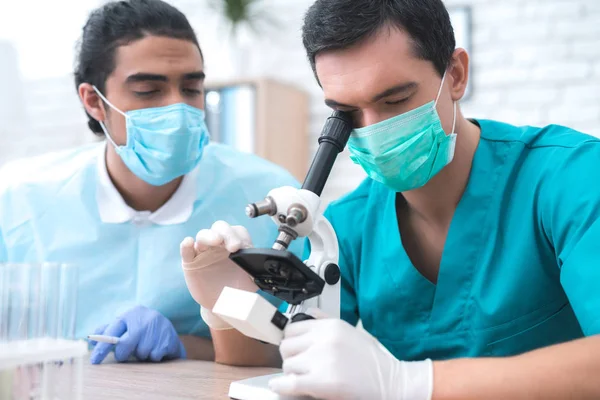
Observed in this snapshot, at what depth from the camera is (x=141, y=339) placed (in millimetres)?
1521

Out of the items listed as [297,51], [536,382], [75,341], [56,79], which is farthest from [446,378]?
[56,79]

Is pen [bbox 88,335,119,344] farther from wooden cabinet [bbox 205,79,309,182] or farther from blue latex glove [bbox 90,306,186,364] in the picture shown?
wooden cabinet [bbox 205,79,309,182]

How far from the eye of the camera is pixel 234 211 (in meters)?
1.98

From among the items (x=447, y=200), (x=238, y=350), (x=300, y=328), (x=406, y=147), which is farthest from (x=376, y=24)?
(x=238, y=350)

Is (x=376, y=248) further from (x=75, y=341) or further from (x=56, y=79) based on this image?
(x=56, y=79)

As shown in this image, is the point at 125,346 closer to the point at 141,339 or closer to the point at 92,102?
the point at 141,339

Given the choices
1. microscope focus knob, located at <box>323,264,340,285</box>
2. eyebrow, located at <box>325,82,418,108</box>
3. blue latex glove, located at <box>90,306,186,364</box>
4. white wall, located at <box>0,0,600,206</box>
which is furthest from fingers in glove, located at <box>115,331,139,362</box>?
white wall, located at <box>0,0,600,206</box>

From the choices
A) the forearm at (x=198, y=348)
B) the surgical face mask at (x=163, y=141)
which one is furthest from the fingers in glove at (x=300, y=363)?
the surgical face mask at (x=163, y=141)

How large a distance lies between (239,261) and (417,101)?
515 mm

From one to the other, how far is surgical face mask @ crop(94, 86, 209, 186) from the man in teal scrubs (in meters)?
0.59

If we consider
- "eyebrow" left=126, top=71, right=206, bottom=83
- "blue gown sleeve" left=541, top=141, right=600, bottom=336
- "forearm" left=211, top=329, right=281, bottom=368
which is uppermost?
"eyebrow" left=126, top=71, right=206, bottom=83

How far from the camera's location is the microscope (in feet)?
3.16

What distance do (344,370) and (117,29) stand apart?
1378 mm

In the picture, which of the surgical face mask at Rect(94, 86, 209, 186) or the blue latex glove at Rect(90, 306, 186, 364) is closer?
the blue latex glove at Rect(90, 306, 186, 364)
